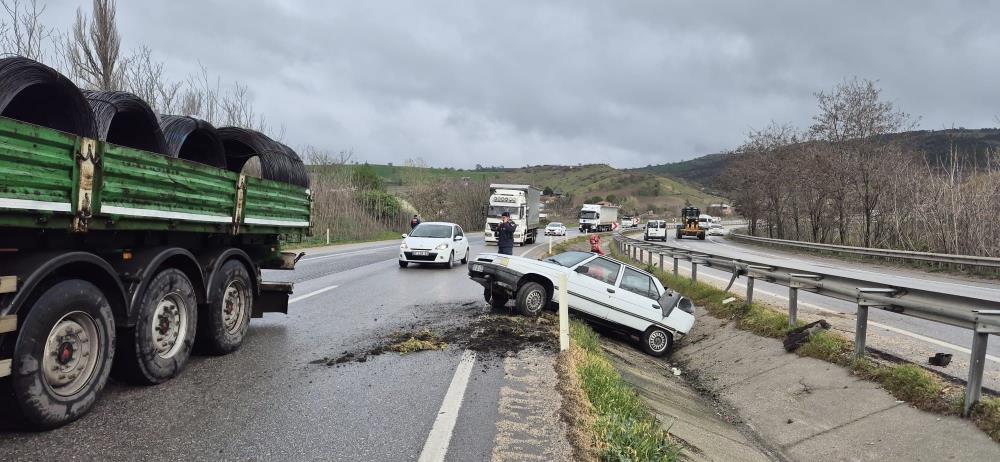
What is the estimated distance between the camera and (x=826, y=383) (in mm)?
7520

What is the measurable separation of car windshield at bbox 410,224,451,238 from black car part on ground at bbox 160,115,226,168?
13.1m

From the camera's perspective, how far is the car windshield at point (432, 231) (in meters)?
21.0

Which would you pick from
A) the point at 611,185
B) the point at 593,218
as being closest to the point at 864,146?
the point at 593,218

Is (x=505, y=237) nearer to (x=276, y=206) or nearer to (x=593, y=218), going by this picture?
(x=276, y=206)

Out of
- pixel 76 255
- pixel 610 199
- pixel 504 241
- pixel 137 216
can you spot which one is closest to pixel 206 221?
pixel 137 216

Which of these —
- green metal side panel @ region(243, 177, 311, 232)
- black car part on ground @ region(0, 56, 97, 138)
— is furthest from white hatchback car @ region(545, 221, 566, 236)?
black car part on ground @ region(0, 56, 97, 138)

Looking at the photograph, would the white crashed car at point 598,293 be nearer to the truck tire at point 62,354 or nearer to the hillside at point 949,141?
the truck tire at point 62,354

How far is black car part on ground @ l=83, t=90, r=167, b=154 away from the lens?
5379 mm

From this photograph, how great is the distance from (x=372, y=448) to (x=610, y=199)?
14887 centimetres

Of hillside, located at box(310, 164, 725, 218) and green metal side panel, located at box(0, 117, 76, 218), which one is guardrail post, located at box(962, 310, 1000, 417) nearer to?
green metal side panel, located at box(0, 117, 76, 218)

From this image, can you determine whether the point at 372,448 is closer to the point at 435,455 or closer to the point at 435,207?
the point at 435,455

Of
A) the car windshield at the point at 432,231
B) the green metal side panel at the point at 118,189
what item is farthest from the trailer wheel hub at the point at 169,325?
the car windshield at the point at 432,231

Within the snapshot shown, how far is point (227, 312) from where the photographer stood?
7086 mm

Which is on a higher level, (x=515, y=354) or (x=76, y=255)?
(x=76, y=255)
